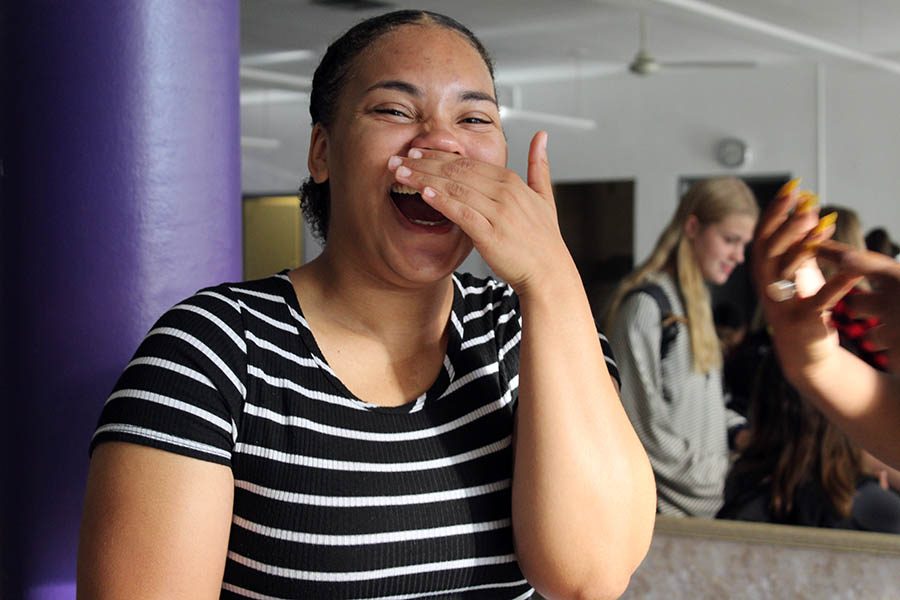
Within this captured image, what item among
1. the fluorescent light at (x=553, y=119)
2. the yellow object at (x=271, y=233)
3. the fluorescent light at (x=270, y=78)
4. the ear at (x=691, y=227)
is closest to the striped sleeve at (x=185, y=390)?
the ear at (x=691, y=227)

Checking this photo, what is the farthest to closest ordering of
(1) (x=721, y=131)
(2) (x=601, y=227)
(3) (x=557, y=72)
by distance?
(3) (x=557, y=72), (2) (x=601, y=227), (1) (x=721, y=131)

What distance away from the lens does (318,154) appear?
1.37 meters

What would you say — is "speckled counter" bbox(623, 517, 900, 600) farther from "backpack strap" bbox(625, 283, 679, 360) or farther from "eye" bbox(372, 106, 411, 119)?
"eye" bbox(372, 106, 411, 119)

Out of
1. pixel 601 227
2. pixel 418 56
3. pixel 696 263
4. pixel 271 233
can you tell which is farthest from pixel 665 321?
pixel 271 233

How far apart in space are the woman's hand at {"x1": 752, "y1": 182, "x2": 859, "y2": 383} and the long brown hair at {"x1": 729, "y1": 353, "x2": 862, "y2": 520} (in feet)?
3.72

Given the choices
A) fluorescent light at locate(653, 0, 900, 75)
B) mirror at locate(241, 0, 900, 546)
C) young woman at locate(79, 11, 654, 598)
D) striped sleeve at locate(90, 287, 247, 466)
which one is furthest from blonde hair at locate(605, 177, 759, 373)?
mirror at locate(241, 0, 900, 546)

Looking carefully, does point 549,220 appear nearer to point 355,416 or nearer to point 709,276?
point 355,416

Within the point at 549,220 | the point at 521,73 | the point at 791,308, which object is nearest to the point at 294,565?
the point at 549,220

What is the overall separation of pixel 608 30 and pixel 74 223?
24.2ft

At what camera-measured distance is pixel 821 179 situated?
948 cm

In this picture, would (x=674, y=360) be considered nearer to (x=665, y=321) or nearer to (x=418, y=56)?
(x=665, y=321)

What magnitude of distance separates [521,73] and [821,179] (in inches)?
122

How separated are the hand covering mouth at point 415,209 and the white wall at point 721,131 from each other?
7.35 metres

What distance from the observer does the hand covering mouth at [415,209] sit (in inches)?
49.4
